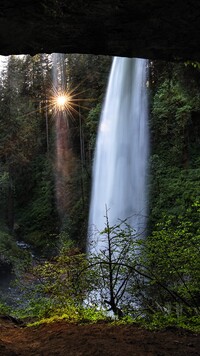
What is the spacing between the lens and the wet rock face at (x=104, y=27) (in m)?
3.61

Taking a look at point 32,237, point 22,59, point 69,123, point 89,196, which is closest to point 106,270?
point 89,196

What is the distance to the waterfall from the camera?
17141 millimetres

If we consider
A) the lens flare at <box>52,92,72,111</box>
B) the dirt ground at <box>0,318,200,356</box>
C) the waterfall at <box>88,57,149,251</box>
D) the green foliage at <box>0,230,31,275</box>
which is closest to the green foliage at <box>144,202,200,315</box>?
the dirt ground at <box>0,318,200,356</box>

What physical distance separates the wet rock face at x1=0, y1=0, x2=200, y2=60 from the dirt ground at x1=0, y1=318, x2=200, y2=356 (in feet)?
11.7

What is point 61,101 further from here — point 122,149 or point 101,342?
point 101,342

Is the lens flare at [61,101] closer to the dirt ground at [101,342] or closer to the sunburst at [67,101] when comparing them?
the sunburst at [67,101]

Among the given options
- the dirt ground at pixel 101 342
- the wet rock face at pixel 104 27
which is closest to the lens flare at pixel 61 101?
the wet rock face at pixel 104 27

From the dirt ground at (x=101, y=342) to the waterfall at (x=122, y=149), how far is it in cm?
1150

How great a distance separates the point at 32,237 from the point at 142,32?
702 inches

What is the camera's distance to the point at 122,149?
19.0 meters

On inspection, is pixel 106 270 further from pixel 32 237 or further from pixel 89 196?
pixel 32 237

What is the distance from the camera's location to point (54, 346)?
339 cm

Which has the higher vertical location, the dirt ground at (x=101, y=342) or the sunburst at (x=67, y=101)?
the sunburst at (x=67, y=101)

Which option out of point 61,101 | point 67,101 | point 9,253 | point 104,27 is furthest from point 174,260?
point 61,101
